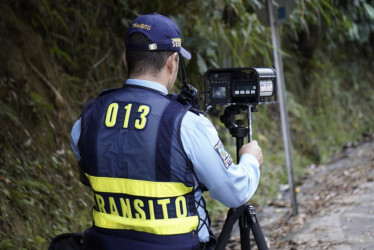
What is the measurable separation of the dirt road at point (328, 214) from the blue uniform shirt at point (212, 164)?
2353mm

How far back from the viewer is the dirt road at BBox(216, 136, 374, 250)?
450 centimetres

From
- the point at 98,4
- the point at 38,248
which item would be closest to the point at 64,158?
the point at 38,248

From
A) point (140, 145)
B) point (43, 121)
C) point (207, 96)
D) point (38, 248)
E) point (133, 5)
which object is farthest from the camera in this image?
point (133, 5)

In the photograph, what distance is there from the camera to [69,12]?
590 cm

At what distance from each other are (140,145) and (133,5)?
450cm

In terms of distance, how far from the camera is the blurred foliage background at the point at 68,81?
4.32 metres

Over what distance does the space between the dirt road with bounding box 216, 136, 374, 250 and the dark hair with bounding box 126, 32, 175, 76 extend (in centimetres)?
267

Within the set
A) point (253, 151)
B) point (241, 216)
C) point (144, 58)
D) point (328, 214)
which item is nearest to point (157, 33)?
point (144, 58)

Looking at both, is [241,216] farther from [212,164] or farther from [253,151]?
[212,164]

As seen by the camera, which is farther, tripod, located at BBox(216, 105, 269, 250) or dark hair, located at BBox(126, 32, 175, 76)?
tripod, located at BBox(216, 105, 269, 250)

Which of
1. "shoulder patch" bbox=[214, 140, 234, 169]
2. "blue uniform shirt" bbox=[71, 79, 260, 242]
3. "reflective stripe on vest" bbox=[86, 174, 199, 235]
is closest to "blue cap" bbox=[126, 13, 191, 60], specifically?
"blue uniform shirt" bbox=[71, 79, 260, 242]

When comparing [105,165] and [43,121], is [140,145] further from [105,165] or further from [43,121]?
[43,121]

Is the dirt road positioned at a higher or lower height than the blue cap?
lower

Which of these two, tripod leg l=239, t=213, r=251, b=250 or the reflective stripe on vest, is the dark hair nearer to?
the reflective stripe on vest
